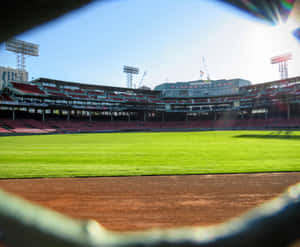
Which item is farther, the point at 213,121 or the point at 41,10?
the point at 213,121

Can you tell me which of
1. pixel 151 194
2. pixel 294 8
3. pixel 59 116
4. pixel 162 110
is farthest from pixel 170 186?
pixel 162 110

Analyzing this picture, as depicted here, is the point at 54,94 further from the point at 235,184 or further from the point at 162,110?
the point at 235,184

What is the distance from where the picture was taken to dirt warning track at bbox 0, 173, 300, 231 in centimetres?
396

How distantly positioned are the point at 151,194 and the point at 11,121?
50.0m

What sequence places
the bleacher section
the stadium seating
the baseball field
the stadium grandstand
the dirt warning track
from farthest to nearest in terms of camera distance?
the stadium seating < the stadium grandstand < the bleacher section < the baseball field < the dirt warning track

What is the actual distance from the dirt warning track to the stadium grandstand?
132 ft

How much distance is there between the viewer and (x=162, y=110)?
68250 millimetres

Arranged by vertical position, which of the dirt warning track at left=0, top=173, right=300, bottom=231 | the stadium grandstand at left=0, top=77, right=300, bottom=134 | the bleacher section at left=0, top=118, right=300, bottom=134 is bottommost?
the dirt warning track at left=0, top=173, right=300, bottom=231

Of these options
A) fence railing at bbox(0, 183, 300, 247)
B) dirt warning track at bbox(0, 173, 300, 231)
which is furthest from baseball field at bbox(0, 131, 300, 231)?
fence railing at bbox(0, 183, 300, 247)

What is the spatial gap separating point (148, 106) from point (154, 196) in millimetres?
63184

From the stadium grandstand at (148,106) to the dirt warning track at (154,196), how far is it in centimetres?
4009

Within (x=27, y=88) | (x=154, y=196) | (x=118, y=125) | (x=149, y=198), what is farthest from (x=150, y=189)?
(x=27, y=88)

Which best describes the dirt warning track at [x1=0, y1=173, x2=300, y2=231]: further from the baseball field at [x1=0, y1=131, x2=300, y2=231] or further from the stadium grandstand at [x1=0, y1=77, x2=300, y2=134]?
the stadium grandstand at [x1=0, y1=77, x2=300, y2=134]

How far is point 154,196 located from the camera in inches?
202
